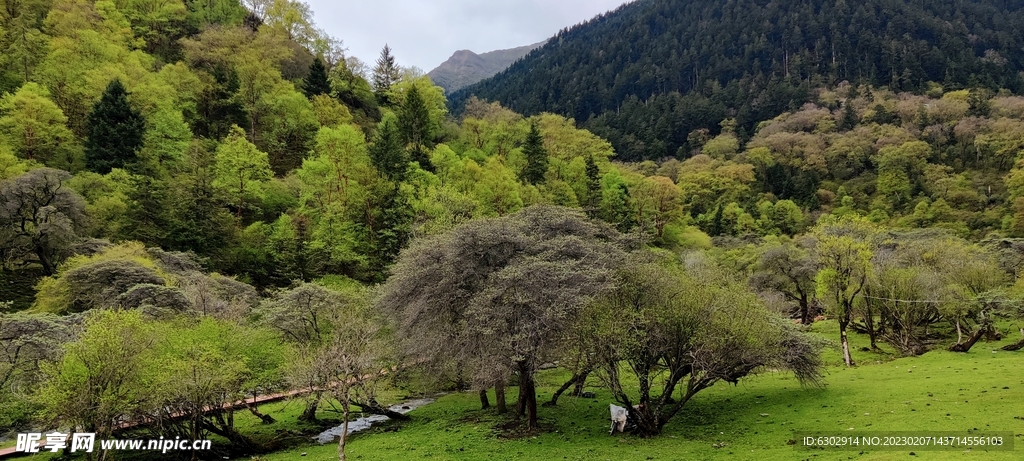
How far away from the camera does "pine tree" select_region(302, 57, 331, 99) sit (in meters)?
73.4

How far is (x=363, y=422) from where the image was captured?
28.0 metres

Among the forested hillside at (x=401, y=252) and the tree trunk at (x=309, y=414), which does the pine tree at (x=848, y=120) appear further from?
the tree trunk at (x=309, y=414)

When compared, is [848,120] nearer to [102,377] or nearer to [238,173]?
[238,173]

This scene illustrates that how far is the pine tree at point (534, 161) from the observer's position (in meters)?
65.1

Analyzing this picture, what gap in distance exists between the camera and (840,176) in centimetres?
11112

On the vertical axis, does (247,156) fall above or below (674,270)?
above

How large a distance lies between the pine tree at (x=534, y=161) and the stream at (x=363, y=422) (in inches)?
Result: 1475

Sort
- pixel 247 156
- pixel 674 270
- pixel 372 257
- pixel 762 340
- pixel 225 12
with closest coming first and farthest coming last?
pixel 762 340 → pixel 674 270 → pixel 372 257 → pixel 247 156 → pixel 225 12

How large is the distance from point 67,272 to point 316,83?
52.3 metres

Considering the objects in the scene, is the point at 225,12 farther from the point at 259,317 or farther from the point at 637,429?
the point at 637,429

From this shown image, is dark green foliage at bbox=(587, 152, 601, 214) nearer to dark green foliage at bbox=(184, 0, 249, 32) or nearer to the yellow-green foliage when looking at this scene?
the yellow-green foliage

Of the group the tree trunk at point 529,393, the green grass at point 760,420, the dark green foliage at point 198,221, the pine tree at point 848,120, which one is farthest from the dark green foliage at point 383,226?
the pine tree at point 848,120

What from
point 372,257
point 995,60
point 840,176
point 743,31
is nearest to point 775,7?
point 743,31

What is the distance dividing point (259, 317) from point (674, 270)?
2392 centimetres
